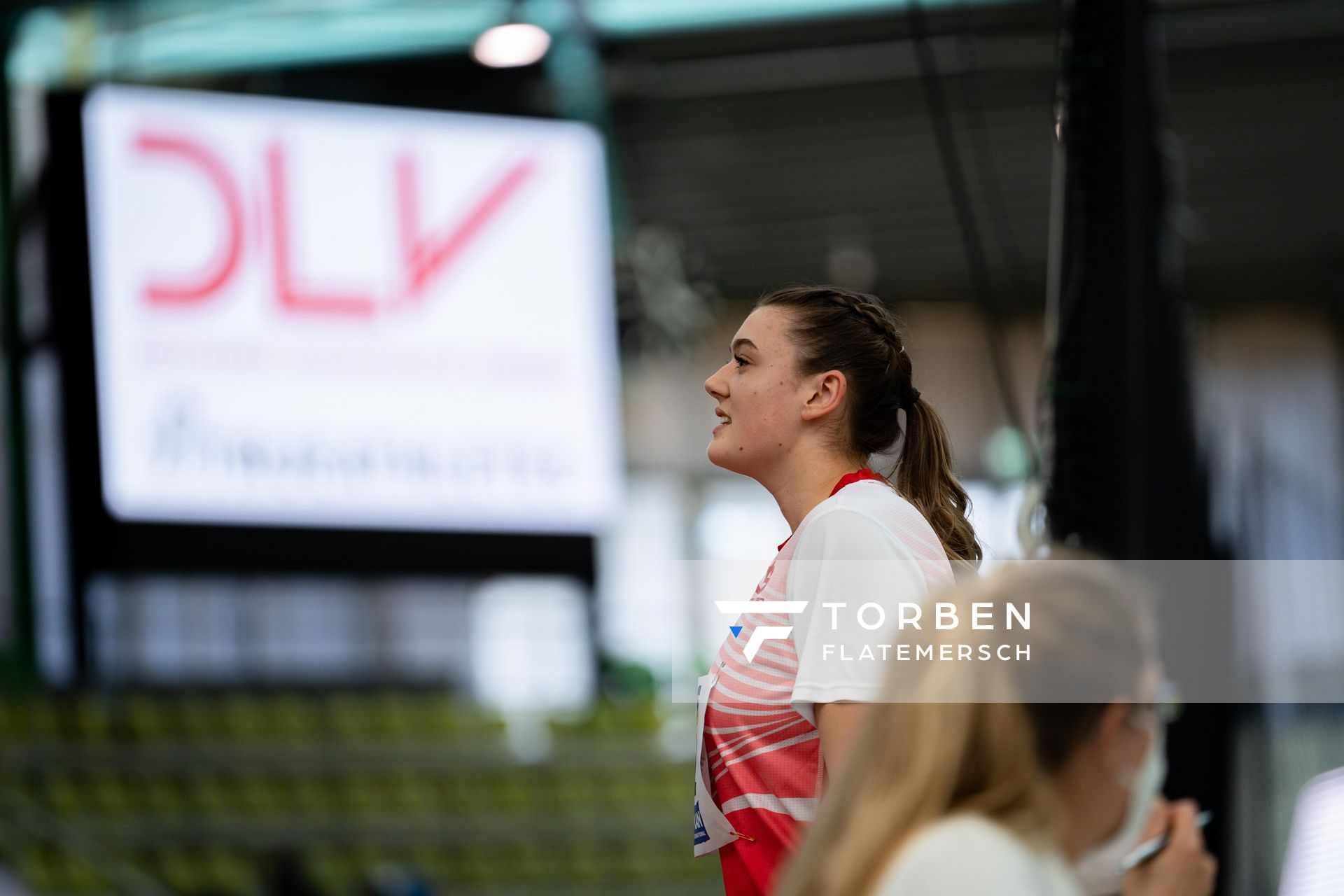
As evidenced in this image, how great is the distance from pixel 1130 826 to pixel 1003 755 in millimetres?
289

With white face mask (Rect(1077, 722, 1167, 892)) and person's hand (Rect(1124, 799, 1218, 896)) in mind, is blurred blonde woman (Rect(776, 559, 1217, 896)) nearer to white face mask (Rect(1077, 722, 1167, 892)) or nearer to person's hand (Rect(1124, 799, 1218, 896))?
white face mask (Rect(1077, 722, 1167, 892))

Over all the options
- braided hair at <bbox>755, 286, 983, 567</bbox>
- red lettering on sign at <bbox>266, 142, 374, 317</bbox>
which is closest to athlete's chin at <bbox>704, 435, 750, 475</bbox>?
braided hair at <bbox>755, 286, 983, 567</bbox>

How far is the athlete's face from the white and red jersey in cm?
11

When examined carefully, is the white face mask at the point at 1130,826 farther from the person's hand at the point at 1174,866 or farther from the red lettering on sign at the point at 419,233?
the red lettering on sign at the point at 419,233

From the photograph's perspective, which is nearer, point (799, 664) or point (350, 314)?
point (799, 664)

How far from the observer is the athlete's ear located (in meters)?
1.73

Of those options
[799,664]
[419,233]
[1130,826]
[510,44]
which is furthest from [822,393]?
[510,44]

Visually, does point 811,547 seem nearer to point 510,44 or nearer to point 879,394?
point 879,394

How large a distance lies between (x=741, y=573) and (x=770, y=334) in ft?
34.6

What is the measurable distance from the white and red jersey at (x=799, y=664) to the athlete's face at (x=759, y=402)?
0.35 feet

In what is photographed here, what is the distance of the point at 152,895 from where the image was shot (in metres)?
7.32

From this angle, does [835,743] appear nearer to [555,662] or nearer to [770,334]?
[770,334]

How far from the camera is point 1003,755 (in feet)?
3.84

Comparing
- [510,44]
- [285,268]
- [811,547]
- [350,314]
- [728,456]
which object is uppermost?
[510,44]
